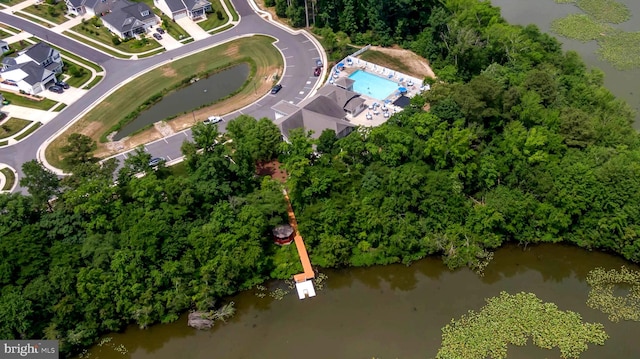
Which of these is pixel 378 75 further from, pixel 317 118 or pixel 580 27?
pixel 580 27

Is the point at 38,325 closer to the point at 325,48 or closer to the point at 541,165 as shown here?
the point at 541,165

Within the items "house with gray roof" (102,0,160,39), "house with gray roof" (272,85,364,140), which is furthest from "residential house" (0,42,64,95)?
"house with gray roof" (272,85,364,140)

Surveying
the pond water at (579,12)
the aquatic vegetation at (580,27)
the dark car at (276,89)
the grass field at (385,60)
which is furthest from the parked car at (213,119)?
the aquatic vegetation at (580,27)

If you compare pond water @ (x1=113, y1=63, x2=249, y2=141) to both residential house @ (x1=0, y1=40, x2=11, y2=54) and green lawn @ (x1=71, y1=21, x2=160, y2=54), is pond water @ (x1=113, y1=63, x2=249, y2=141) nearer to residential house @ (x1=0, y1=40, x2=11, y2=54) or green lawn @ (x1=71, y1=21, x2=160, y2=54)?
green lawn @ (x1=71, y1=21, x2=160, y2=54)

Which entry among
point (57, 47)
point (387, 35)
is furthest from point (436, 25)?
point (57, 47)

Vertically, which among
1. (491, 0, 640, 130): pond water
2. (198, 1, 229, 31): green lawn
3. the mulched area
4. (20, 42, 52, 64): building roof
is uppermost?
(491, 0, 640, 130): pond water
